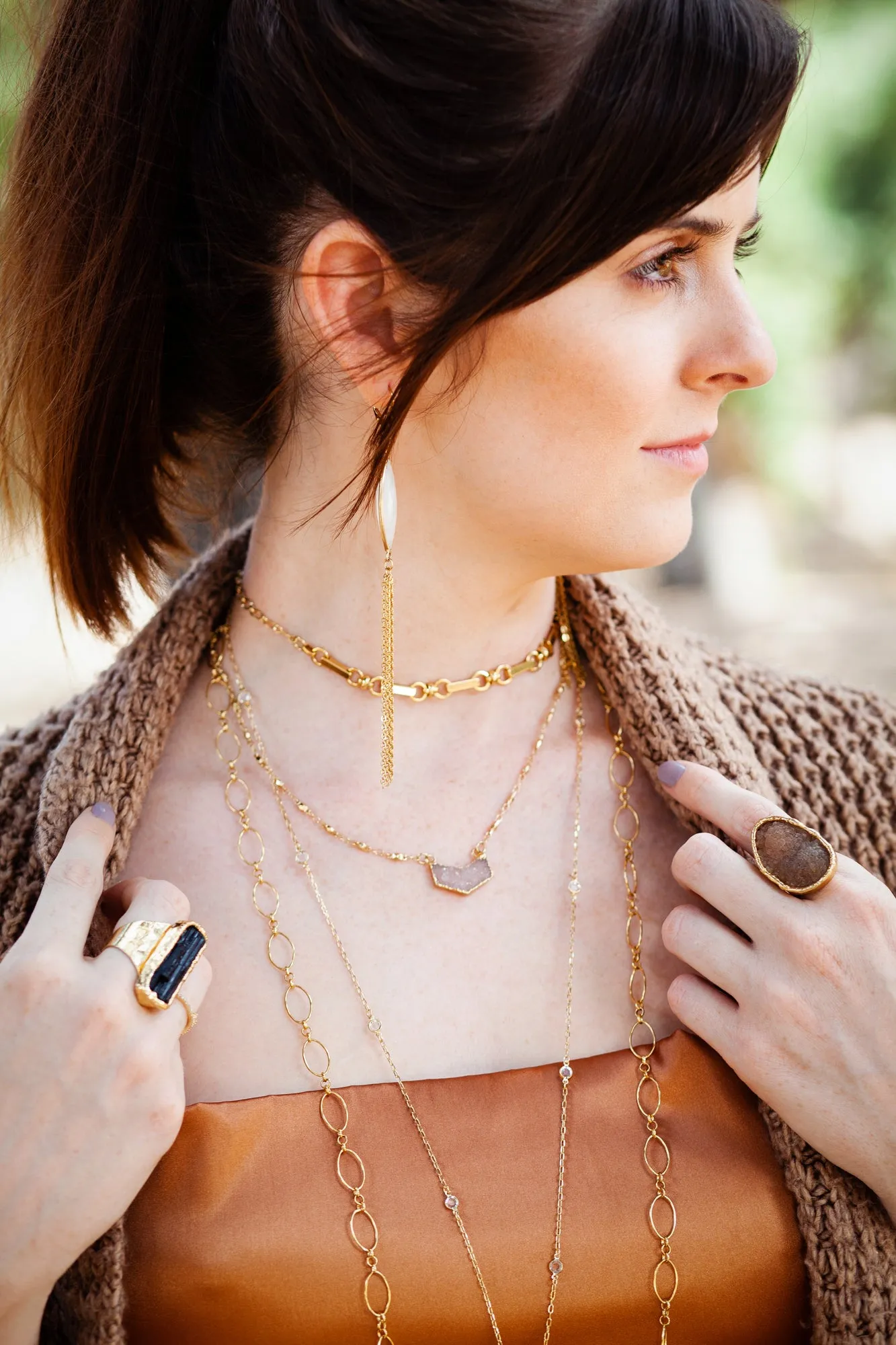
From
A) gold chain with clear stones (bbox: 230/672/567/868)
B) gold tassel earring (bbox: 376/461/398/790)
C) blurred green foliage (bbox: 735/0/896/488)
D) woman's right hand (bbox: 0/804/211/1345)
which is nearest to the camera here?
woman's right hand (bbox: 0/804/211/1345)

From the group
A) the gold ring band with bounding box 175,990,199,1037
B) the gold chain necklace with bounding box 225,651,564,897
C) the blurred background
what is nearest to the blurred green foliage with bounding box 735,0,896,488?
the blurred background

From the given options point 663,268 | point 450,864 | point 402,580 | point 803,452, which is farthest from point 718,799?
point 803,452

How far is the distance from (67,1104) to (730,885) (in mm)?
695

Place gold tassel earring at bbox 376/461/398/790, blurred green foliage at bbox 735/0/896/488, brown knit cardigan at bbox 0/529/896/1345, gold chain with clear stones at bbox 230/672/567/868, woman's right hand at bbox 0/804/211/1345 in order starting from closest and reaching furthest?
1. woman's right hand at bbox 0/804/211/1345
2. brown knit cardigan at bbox 0/529/896/1345
3. gold tassel earring at bbox 376/461/398/790
4. gold chain with clear stones at bbox 230/672/567/868
5. blurred green foliage at bbox 735/0/896/488

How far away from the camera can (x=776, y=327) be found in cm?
647

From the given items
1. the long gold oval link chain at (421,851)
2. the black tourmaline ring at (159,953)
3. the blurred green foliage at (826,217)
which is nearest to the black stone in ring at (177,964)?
the black tourmaline ring at (159,953)

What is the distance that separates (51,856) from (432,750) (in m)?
0.46

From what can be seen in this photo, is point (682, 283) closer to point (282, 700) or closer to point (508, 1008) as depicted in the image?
point (282, 700)

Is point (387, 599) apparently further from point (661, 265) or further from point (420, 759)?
point (661, 265)

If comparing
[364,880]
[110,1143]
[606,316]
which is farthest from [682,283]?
[110,1143]

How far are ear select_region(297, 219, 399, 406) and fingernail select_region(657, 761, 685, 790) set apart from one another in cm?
53

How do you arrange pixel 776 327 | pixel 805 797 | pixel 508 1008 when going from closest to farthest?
pixel 508 1008 → pixel 805 797 → pixel 776 327

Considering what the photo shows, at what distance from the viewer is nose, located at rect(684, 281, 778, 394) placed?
1267 mm

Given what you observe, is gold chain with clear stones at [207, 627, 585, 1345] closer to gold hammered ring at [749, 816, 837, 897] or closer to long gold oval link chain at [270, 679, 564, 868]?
long gold oval link chain at [270, 679, 564, 868]
